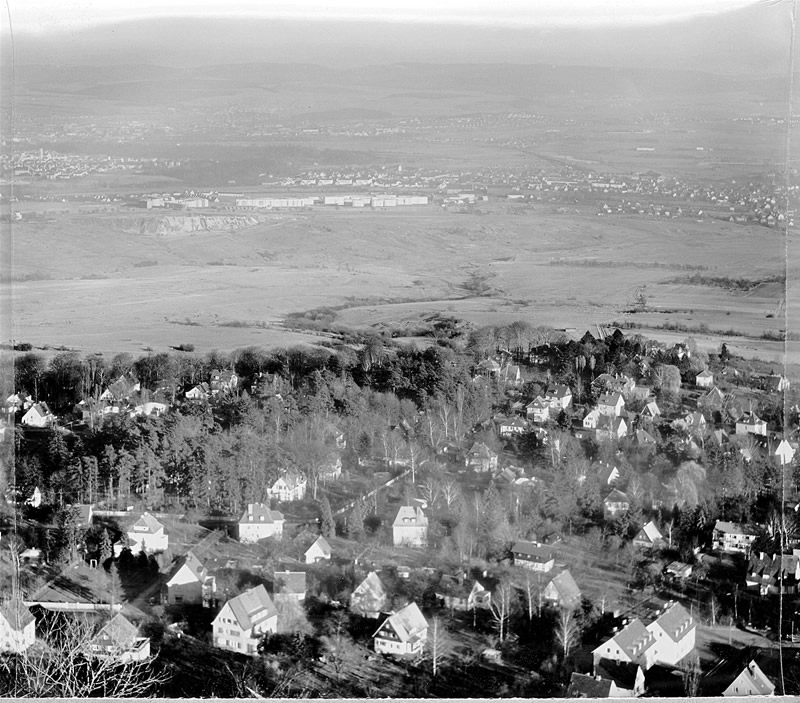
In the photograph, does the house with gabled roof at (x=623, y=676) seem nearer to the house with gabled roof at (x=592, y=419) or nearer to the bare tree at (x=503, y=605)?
Result: the bare tree at (x=503, y=605)

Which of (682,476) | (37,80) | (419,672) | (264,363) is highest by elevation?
(37,80)

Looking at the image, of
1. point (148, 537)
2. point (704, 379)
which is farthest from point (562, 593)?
point (148, 537)

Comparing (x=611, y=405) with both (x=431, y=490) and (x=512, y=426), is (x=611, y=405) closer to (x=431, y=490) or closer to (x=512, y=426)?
(x=512, y=426)

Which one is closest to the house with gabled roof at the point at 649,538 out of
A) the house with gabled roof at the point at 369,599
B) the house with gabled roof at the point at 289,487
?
the house with gabled roof at the point at 369,599

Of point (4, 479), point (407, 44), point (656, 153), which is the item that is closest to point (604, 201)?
point (656, 153)

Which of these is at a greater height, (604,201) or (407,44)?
(407,44)

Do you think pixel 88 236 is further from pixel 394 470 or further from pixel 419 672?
pixel 419 672

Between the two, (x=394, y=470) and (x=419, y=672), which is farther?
(x=394, y=470)
